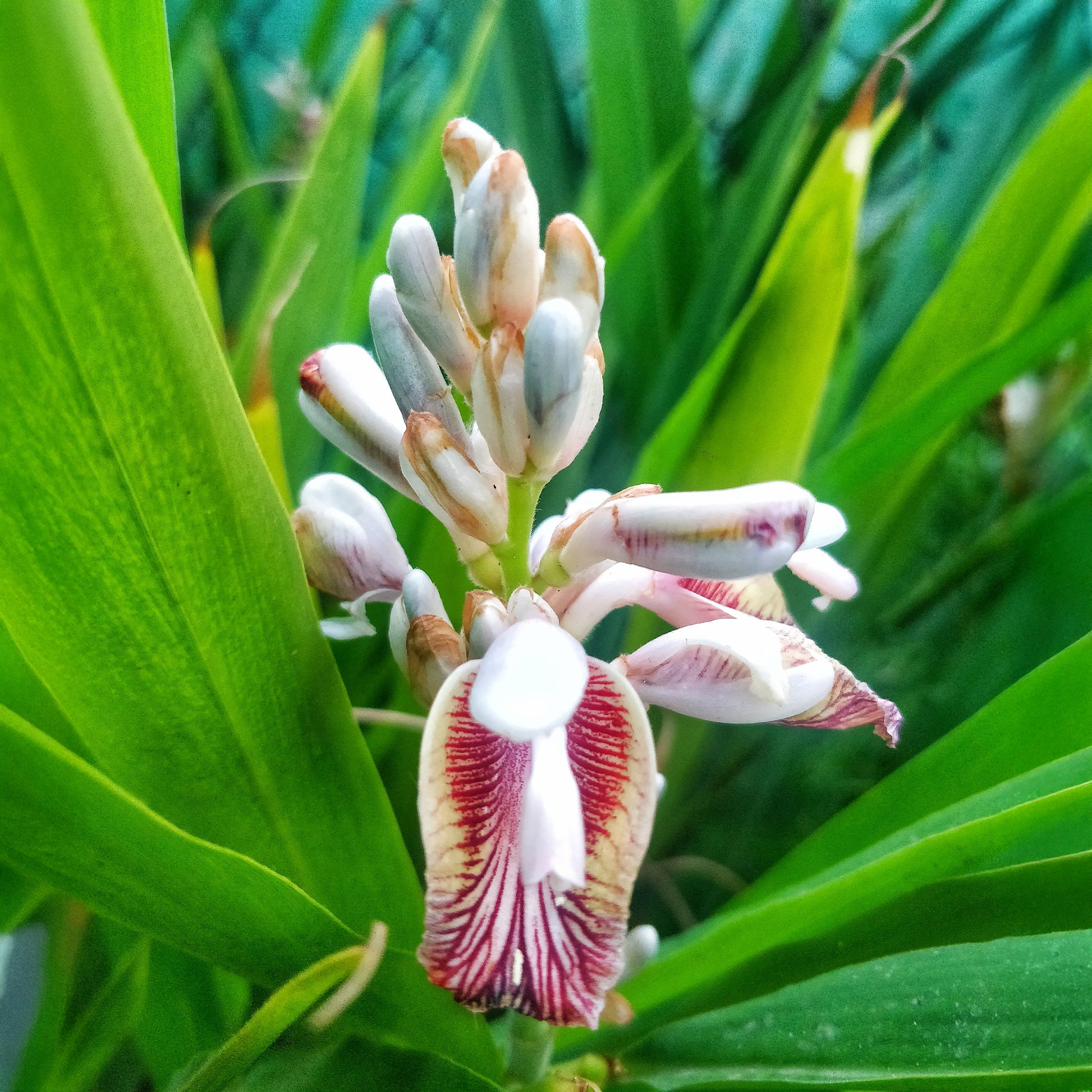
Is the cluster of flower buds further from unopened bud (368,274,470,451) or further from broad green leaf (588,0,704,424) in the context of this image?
broad green leaf (588,0,704,424)

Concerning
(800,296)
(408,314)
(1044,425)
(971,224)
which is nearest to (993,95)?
(971,224)

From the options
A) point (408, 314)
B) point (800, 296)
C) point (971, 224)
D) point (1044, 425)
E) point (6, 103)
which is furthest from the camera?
point (971, 224)

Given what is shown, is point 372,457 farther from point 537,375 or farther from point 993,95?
point 993,95

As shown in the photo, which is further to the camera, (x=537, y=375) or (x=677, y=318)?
(x=677, y=318)

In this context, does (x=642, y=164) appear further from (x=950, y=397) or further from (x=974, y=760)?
(x=974, y=760)

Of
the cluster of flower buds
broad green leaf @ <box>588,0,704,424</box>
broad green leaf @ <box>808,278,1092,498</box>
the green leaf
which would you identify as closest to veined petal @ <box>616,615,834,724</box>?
the cluster of flower buds

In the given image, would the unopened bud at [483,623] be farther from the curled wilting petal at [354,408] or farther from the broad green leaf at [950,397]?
the broad green leaf at [950,397]
